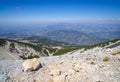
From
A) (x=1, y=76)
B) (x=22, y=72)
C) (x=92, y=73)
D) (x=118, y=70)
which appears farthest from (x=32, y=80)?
(x=118, y=70)

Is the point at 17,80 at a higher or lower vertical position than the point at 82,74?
lower

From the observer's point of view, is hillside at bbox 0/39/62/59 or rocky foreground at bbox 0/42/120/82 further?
hillside at bbox 0/39/62/59

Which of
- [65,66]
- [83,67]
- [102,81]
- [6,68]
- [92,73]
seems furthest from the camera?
[6,68]

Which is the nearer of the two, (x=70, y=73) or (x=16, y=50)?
(x=70, y=73)

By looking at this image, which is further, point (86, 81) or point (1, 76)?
point (1, 76)

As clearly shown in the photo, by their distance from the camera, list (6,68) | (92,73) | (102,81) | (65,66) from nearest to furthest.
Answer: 1. (102,81)
2. (92,73)
3. (65,66)
4. (6,68)

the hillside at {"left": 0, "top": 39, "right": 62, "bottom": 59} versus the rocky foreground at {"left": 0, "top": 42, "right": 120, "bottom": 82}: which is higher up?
the rocky foreground at {"left": 0, "top": 42, "right": 120, "bottom": 82}

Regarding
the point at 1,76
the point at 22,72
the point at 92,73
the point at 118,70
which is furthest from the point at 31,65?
the point at 118,70

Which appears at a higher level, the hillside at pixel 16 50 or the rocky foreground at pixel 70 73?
the rocky foreground at pixel 70 73

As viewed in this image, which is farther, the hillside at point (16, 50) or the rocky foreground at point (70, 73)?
the hillside at point (16, 50)

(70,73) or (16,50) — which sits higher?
(70,73)

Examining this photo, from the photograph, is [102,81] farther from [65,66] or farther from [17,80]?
[17,80]
